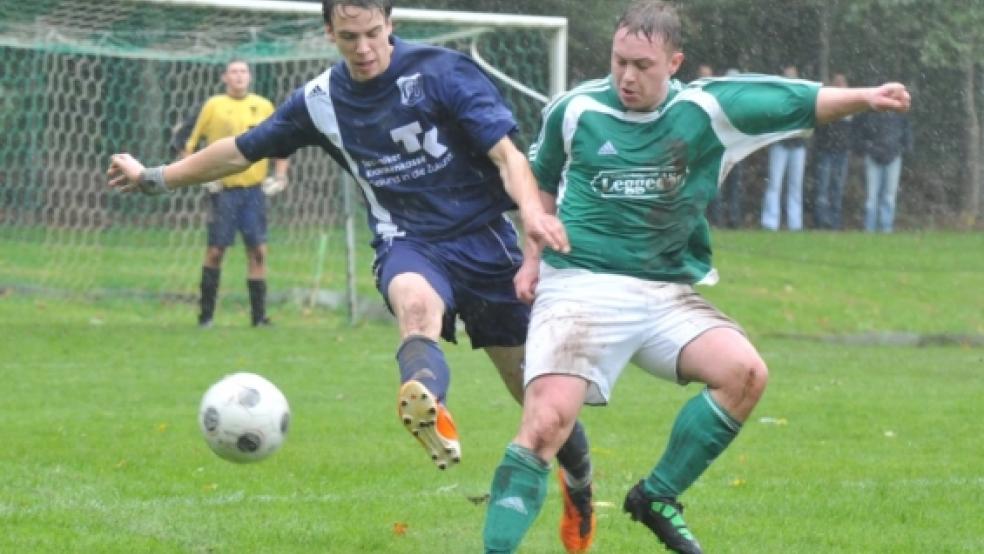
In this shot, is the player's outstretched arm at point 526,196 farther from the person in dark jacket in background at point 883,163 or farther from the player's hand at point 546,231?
the person in dark jacket in background at point 883,163

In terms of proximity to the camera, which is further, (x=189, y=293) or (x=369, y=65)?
(x=189, y=293)

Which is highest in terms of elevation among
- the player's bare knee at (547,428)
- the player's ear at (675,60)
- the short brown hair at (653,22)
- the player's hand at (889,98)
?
the short brown hair at (653,22)

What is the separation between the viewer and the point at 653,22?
5.73 metres

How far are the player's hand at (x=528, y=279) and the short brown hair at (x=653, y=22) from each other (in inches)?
31.9

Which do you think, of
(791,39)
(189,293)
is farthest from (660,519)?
(791,39)

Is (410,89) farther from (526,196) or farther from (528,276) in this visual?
(528,276)

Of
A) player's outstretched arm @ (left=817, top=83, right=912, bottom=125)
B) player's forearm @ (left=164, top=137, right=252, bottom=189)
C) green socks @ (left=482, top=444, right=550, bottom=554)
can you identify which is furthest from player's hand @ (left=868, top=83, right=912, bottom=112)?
player's forearm @ (left=164, top=137, right=252, bottom=189)

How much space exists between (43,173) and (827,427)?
8.82 meters

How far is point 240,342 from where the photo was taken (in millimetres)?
14367

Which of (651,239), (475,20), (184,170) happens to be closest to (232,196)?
(475,20)

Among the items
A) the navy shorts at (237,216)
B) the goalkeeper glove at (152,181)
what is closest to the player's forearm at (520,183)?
the goalkeeper glove at (152,181)

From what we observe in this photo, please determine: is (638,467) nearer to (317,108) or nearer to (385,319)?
(317,108)

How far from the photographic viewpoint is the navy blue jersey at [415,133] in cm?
639

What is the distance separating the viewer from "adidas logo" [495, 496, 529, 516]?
5520 mm
